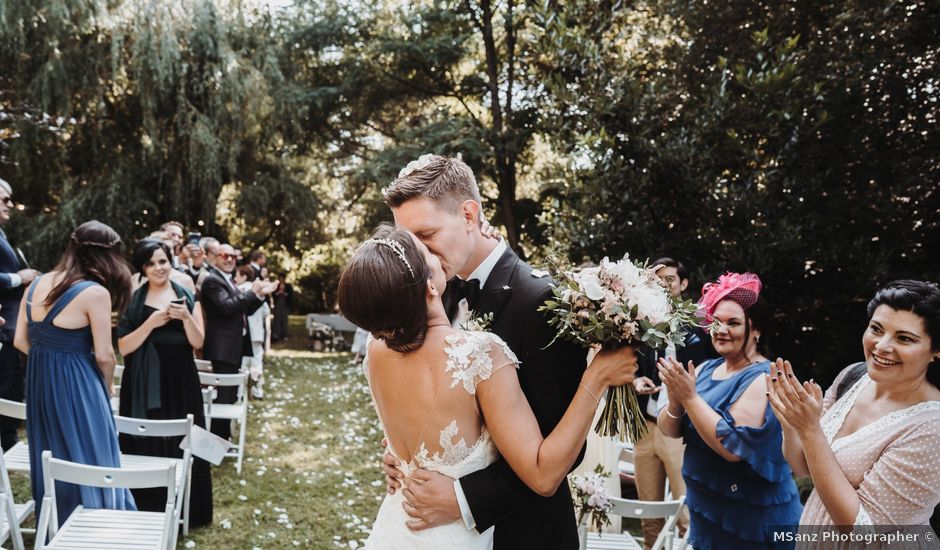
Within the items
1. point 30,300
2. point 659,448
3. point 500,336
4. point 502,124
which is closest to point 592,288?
point 500,336

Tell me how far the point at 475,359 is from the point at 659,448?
3041 mm

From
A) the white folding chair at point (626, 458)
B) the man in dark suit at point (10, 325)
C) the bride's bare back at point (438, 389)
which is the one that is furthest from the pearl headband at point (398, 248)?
the man in dark suit at point (10, 325)

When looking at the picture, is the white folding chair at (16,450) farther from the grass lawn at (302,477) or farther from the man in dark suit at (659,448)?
the man in dark suit at (659,448)

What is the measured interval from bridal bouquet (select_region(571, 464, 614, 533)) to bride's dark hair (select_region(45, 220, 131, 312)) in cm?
297

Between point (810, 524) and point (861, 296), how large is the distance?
307 centimetres

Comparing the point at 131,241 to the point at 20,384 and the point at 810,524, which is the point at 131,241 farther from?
the point at 810,524

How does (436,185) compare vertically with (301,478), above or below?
above

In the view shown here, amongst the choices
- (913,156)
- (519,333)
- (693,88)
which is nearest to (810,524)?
(519,333)

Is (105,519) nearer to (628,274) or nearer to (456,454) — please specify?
(456,454)

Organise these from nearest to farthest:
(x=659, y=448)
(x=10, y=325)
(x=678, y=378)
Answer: (x=678, y=378)
(x=659, y=448)
(x=10, y=325)

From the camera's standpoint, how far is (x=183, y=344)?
15.4 feet

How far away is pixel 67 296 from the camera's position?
3.72 metres

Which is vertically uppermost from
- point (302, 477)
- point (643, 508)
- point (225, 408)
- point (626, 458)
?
point (643, 508)

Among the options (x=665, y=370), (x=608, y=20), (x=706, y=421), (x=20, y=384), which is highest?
(x=608, y=20)
